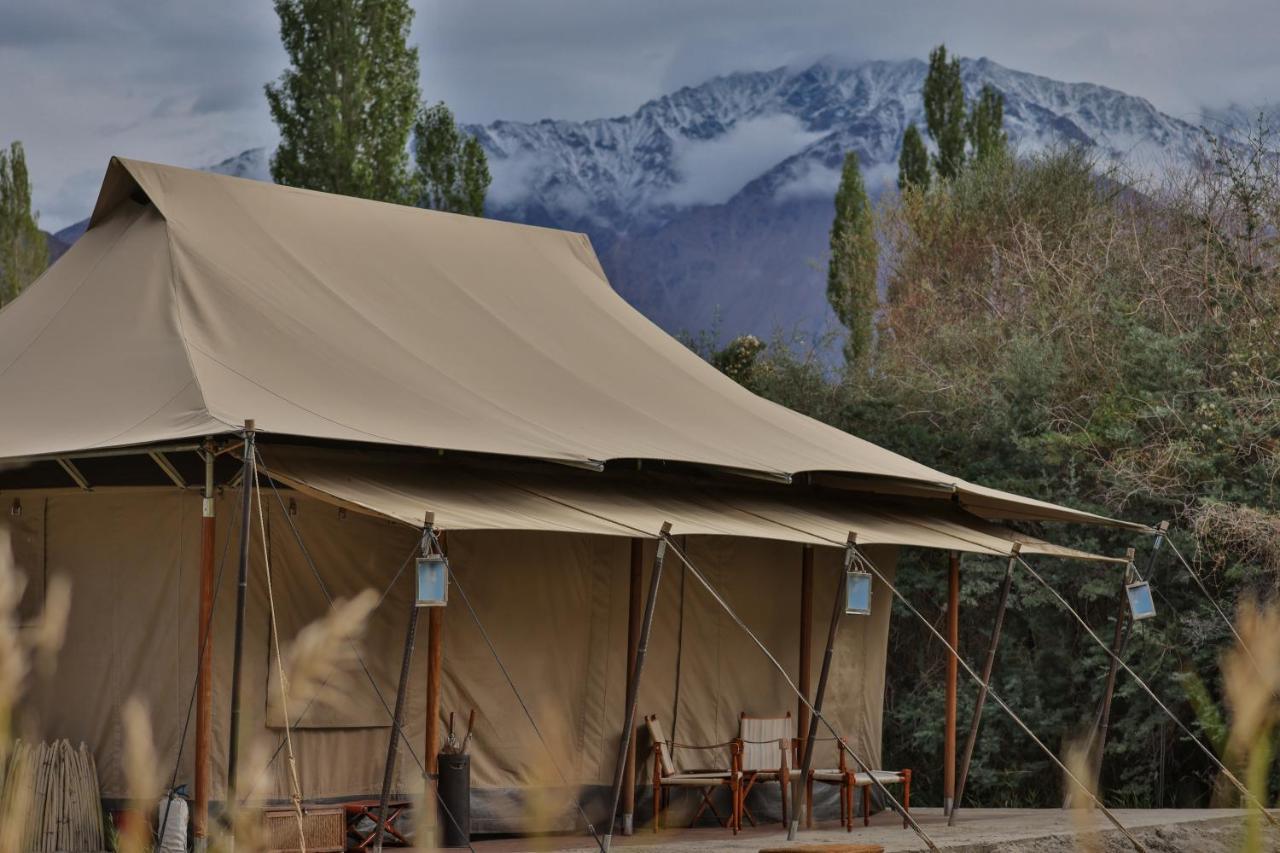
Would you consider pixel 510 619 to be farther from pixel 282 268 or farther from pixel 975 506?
pixel 975 506

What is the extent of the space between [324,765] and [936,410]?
251 inches

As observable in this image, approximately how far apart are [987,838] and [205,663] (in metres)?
3.46

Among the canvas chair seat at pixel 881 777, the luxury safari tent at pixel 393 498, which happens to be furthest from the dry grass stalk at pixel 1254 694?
the canvas chair seat at pixel 881 777

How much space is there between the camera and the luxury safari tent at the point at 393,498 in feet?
21.2

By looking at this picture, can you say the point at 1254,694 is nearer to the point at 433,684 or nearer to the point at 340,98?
the point at 433,684

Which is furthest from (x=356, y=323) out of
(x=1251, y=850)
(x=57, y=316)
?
(x=1251, y=850)

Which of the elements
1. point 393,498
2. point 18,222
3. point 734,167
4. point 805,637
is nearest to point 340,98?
point 18,222

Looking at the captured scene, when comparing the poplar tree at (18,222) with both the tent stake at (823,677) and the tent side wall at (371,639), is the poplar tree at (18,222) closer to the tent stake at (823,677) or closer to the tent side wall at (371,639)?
the tent side wall at (371,639)

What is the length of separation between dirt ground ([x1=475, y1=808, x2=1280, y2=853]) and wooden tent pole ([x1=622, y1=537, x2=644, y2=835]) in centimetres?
13

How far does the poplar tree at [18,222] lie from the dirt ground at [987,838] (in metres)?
21.5

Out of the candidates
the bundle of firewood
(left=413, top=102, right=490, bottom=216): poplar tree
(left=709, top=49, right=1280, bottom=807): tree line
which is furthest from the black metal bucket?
(left=413, top=102, right=490, bottom=216): poplar tree

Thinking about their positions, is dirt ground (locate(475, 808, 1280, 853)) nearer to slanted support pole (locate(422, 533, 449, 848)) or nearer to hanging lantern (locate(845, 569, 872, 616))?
slanted support pole (locate(422, 533, 449, 848))

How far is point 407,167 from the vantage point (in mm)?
20078

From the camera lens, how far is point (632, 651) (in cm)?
774
